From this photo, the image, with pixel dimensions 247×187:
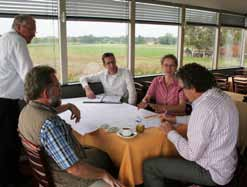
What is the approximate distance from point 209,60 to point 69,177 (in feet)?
19.7

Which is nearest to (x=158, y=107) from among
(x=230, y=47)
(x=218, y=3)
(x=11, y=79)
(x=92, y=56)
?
(x=11, y=79)

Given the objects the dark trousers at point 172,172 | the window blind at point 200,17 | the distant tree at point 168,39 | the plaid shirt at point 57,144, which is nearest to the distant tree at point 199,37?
the window blind at point 200,17

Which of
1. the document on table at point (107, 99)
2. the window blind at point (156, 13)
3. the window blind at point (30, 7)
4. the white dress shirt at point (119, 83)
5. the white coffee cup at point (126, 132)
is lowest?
the white coffee cup at point (126, 132)

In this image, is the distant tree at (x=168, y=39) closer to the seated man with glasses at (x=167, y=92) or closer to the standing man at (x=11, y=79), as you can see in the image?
the seated man with glasses at (x=167, y=92)

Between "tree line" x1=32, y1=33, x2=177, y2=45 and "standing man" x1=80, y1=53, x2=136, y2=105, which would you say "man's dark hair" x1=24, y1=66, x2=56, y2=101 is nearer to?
"standing man" x1=80, y1=53, x2=136, y2=105

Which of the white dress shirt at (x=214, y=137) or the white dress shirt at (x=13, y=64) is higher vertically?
the white dress shirt at (x=13, y=64)

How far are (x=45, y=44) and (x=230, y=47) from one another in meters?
5.68

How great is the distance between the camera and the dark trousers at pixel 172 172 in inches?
66.2

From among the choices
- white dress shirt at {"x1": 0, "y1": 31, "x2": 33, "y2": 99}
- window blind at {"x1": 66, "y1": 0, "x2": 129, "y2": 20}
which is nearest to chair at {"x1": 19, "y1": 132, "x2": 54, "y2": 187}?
white dress shirt at {"x1": 0, "y1": 31, "x2": 33, "y2": 99}

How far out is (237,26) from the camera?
23.9 ft

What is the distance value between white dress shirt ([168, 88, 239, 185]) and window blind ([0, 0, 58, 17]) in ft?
8.94

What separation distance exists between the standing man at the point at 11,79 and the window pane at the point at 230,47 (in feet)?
19.2

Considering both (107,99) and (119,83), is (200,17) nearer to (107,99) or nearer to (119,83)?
(119,83)

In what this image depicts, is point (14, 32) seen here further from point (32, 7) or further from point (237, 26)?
point (237, 26)
